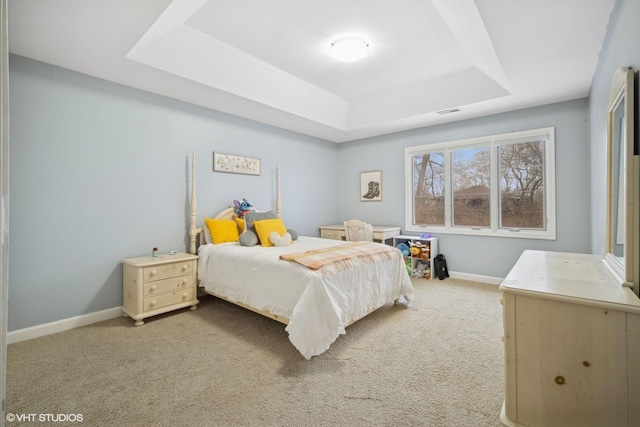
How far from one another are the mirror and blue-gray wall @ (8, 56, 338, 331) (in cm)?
370

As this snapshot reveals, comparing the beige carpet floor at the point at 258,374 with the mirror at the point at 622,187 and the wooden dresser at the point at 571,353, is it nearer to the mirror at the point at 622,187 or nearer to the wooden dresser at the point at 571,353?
the wooden dresser at the point at 571,353

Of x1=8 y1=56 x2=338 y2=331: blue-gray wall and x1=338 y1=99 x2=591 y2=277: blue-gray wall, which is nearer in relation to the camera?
x1=8 y1=56 x2=338 y2=331: blue-gray wall

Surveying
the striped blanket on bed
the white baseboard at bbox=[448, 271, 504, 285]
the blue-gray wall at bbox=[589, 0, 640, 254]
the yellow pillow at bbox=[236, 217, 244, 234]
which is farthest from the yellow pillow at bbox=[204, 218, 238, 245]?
the blue-gray wall at bbox=[589, 0, 640, 254]

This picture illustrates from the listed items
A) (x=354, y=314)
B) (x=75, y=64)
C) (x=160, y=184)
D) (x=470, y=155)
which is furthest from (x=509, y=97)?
(x=75, y=64)

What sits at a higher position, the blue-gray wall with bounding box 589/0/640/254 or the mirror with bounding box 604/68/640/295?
the blue-gray wall with bounding box 589/0/640/254

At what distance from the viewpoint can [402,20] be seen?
2547mm

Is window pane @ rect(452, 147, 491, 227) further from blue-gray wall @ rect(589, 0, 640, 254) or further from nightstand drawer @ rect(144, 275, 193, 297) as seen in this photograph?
nightstand drawer @ rect(144, 275, 193, 297)

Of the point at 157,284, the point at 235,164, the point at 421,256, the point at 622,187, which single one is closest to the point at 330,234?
the point at 421,256

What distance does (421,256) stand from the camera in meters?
4.46

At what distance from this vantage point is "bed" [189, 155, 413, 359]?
7.18ft

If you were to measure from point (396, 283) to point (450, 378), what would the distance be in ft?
4.09

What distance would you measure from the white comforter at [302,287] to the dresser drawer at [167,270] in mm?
183

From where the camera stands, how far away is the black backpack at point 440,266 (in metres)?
4.34

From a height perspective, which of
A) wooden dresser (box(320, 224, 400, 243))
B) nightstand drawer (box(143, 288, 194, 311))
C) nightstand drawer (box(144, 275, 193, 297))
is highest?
wooden dresser (box(320, 224, 400, 243))
